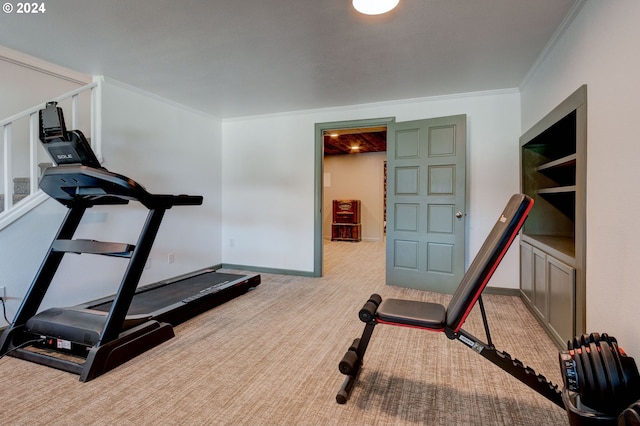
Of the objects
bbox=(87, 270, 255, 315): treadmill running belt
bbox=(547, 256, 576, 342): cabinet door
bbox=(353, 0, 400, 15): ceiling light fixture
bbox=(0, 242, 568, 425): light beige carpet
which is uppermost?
bbox=(353, 0, 400, 15): ceiling light fixture

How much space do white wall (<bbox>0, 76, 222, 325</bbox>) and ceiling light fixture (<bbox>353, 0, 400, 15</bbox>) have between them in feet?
9.23

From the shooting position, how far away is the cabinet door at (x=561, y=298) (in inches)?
81.0

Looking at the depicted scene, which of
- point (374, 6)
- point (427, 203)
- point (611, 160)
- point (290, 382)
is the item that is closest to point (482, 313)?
point (611, 160)

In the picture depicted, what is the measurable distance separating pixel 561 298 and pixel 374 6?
7.79 feet

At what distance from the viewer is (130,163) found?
3.52 m

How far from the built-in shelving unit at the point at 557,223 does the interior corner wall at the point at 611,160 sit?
0.25ft

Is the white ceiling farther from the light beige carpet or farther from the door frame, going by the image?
the light beige carpet

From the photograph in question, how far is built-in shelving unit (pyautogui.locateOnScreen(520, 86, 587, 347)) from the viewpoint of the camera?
1969mm

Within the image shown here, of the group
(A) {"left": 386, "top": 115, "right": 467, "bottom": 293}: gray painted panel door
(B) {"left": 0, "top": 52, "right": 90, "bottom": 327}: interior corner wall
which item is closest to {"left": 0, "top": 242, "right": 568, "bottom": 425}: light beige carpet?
(B) {"left": 0, "top": 52, "right": 90, "bottom": 327}: interior corner wall

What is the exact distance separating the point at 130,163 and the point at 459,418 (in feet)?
12.5

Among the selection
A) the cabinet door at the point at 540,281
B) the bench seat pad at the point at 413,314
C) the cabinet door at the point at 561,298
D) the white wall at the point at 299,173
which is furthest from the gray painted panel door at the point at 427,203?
the bench seat pad at the point at 413,314

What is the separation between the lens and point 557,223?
10.6 feet

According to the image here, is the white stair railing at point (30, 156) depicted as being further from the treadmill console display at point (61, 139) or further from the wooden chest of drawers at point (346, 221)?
the wooden chest of drawers at point (346, 221)

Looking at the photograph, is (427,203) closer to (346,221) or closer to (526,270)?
(526,270)
